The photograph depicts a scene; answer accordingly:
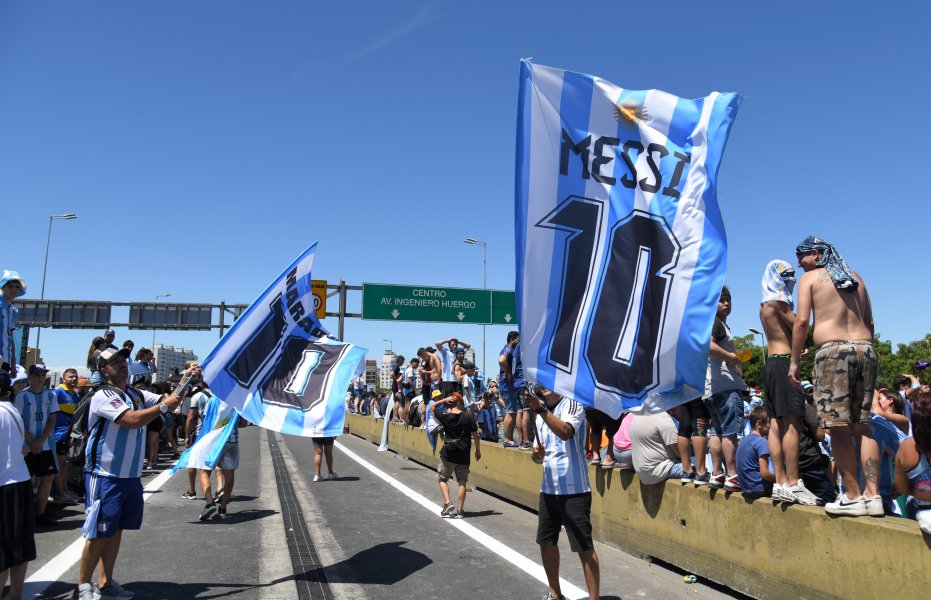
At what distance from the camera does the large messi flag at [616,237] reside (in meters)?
4.75

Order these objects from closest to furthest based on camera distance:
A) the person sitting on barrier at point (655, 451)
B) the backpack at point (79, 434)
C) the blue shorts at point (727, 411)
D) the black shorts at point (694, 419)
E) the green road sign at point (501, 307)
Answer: the backpack at point (79, 434)
the blue shorts at point (727, 411)
the black shorts at point (694, 419)
the person sitting on barrier at point (655, 451)
the green road sign at point (501, 307)

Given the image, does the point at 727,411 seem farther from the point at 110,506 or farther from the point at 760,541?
the point at 110,506

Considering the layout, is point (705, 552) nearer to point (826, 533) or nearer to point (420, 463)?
point (826, 533)

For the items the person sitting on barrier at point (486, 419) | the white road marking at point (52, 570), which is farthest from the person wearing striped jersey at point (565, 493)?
the person sitting on barrier at point (486, 419)

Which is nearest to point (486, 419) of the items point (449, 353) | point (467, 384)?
point (467, 384)

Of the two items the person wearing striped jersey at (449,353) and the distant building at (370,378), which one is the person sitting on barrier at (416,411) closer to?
the person wearing striped jersey at (449,353)

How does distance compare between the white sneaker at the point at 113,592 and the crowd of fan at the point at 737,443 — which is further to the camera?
the white sneaker at the point at 113,592

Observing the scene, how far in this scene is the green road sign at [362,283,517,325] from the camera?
103 ft

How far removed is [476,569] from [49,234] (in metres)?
44.0

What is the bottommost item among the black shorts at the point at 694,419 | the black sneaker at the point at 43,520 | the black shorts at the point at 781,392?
the black sneaker at the point at 43,520

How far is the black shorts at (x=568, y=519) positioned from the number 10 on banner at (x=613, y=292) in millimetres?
1191

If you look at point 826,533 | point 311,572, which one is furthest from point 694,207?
point 311,572

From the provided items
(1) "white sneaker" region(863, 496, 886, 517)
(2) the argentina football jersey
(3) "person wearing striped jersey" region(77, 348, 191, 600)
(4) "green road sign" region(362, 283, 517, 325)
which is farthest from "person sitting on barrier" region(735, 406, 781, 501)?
(4) "green road sign" region(362, 283, 517, 325)

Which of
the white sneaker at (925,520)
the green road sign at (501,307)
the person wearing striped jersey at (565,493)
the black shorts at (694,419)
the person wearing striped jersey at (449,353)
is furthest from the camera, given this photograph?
the green road sign at (501,307)
